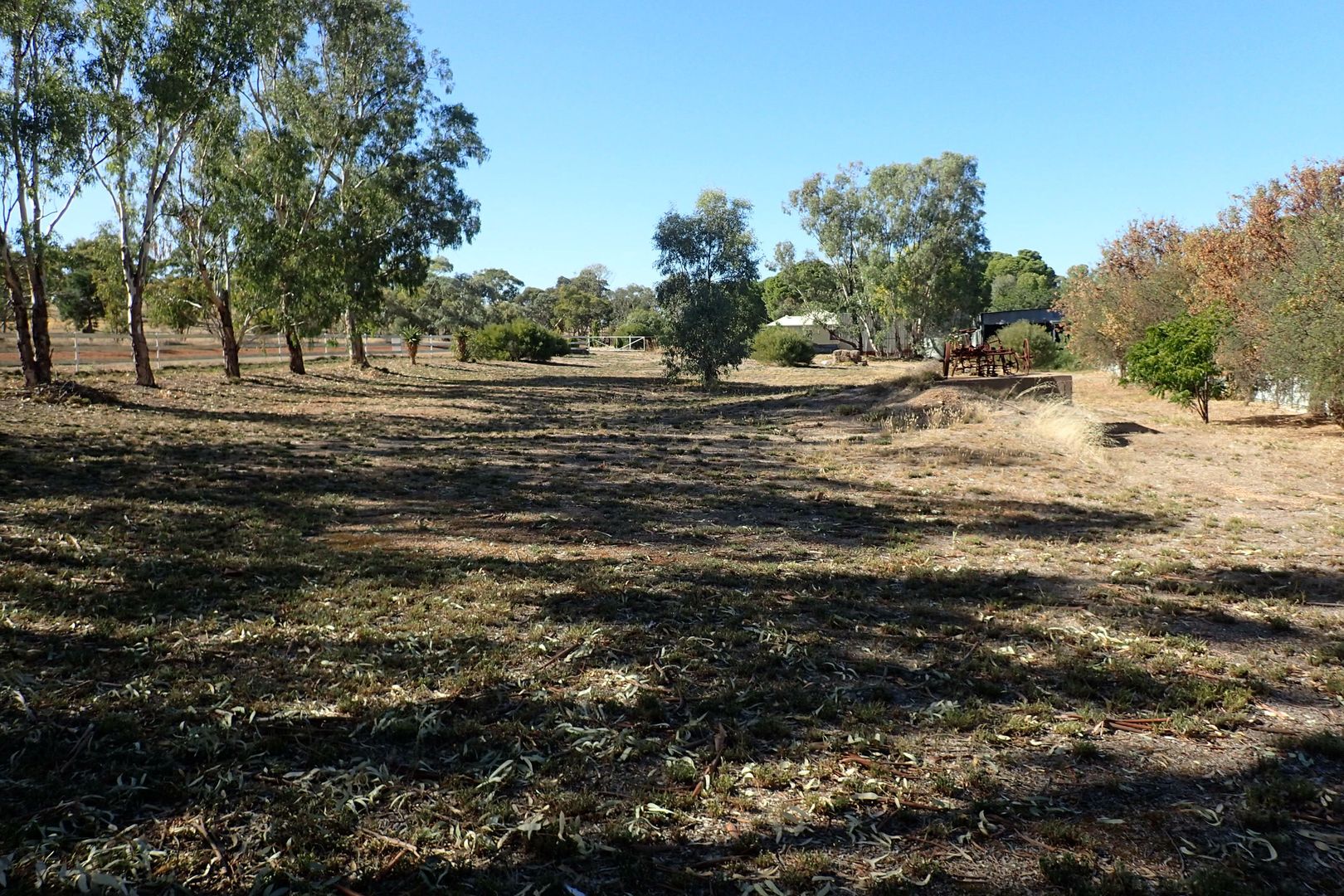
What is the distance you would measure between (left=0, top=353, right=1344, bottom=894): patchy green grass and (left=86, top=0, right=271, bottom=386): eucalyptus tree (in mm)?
11323

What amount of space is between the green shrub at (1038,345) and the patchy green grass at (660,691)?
25.8 metres

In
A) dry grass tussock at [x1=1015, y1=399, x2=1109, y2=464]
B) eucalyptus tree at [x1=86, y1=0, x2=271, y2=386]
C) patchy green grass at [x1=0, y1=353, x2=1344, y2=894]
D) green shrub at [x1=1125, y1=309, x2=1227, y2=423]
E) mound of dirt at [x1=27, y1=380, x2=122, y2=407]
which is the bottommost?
patchy green grass at [x1=0, y1=353, x2=1344, y2=894]

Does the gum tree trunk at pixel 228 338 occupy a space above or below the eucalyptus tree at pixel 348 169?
below

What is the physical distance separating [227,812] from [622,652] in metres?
2.01

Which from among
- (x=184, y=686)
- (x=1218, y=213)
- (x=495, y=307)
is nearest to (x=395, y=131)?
(x=1218, y=213)

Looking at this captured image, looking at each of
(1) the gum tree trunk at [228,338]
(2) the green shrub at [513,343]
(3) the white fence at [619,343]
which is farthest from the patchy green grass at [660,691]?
(3) the white fence at [619,343]

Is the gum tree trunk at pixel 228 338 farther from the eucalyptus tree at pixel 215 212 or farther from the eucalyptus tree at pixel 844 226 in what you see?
the eucalyptus tree at pixel 844 226

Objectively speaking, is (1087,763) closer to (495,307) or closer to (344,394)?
(344,394)

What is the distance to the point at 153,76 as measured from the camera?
665 inches

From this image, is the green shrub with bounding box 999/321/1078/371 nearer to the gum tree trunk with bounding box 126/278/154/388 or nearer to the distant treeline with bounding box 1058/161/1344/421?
the distant treeline with bounding box 1058/161/1344/421

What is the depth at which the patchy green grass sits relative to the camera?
269 cm

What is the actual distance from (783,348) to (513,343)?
15.0m

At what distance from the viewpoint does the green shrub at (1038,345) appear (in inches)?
1283

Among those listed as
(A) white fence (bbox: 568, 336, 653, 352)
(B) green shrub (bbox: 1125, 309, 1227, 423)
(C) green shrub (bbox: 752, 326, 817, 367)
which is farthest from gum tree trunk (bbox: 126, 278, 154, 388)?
(A) white fence (bbox: 568, 336, 653, 352)
